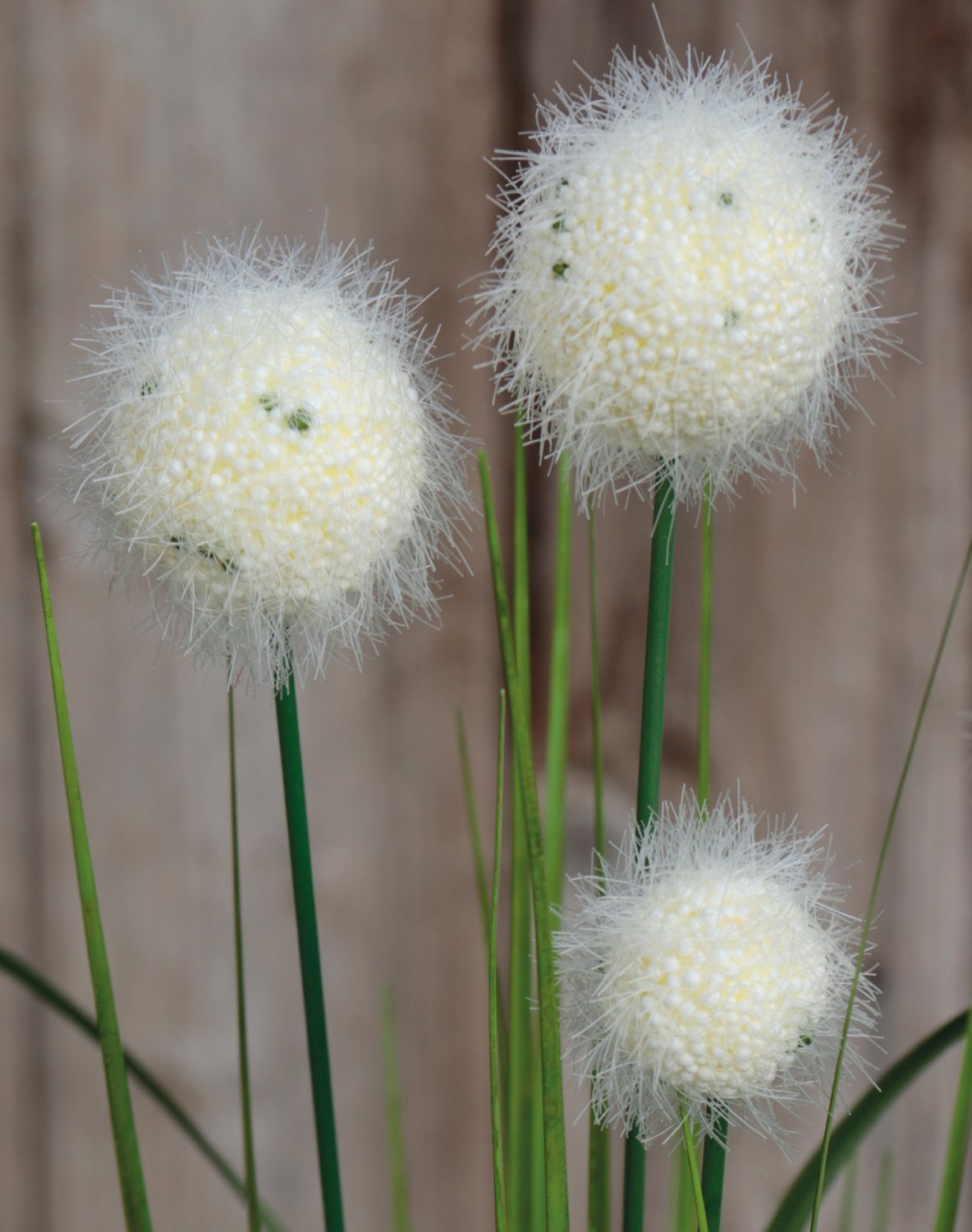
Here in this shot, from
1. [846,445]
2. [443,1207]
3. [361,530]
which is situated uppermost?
[846,445]

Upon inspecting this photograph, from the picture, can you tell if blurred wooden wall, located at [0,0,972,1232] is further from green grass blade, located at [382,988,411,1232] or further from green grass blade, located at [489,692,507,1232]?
green grass blade, located at [489,692,507,1232]

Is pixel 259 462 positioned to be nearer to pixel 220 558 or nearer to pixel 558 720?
pixel 220 558

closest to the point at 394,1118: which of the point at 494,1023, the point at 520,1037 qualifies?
the point at 520,1037

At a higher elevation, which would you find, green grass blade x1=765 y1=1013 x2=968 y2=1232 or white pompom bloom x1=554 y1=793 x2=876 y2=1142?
white pompom bloom x1=554 y1=793 x2=876 y2=1142

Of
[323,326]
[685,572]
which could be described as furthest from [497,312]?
[685,572]

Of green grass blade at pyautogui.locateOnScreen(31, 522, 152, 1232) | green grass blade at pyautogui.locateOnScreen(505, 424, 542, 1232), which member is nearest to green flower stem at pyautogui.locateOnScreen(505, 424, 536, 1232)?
green grass blade at pyautogui.locateOnScreen(505, 424, 542, 1232)

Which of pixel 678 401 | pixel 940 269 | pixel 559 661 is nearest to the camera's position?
pixel 678 401

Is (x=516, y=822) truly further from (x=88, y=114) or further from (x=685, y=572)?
(x=88, y=114)
